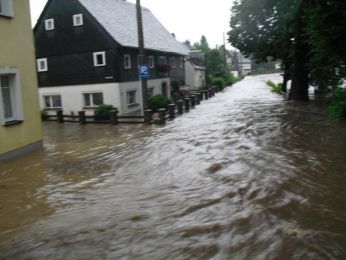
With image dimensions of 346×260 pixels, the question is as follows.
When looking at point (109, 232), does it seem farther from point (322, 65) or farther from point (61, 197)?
point (322, 65)

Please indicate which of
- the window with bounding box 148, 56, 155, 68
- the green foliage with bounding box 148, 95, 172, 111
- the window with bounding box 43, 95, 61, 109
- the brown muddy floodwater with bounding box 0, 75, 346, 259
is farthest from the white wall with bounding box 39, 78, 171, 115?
the brown muddy floodwater with bounding box 0, 75, 346, 259

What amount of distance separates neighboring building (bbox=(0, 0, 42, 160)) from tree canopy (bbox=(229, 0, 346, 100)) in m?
10.3

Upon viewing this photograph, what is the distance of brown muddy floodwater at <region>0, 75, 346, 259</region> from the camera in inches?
220

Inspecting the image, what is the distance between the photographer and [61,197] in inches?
325

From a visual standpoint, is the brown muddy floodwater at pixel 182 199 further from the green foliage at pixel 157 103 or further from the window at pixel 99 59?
the window at pixel 99 59

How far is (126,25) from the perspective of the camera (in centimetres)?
2988

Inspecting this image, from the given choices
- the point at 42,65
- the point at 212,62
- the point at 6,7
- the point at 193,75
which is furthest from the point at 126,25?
the point at 212,62

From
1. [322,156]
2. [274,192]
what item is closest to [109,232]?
[274,192]

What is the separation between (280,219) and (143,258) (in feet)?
7.56

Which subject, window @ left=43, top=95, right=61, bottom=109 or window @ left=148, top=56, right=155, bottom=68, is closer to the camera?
window @ left=43, top=95, right=61, bottom=109

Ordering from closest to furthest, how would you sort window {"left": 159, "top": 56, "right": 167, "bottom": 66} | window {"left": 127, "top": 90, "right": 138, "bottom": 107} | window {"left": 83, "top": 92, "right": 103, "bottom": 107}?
window {"left": 83, "top": 92, "right": 103, "bottom": 107}
window {"left": 127, "top": 90, "right": 138, "bottom": 107}
window {"left": 159, "top": 56, "right": 167, "bottom": 66}

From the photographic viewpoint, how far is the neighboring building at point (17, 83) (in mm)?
12109

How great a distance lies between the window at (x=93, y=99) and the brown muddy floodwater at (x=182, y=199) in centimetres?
1320

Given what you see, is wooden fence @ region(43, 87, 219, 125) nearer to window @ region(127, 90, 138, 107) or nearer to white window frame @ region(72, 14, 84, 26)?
window @ region(127, 90, 138, 107)
